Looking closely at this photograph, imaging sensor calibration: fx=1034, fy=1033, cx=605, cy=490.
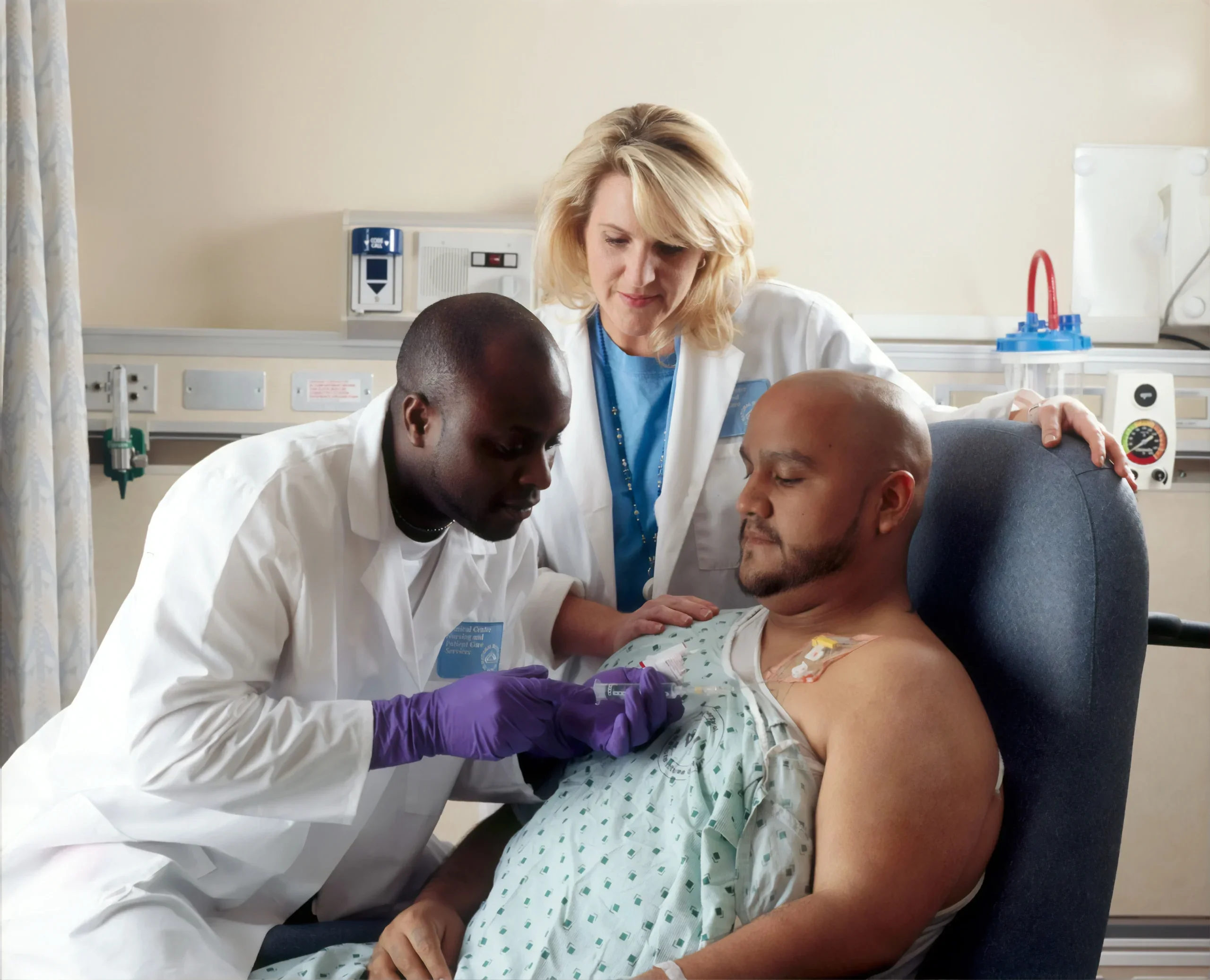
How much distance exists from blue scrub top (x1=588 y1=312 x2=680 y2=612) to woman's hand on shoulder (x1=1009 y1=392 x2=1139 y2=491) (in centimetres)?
68

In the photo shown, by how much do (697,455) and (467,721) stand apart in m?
0.73

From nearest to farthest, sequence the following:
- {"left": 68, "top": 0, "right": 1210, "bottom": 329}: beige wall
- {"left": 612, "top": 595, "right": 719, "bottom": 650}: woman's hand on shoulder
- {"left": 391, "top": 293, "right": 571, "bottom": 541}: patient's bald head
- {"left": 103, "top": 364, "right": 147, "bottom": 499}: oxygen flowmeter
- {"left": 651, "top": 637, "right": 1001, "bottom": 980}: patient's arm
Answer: {"left": 651, "top": 637, "right": 1001, "bottom": 980}: patient's arm → {"left": 391, "top": 293, "right": 571, "bottom": 541}: patient's bald head → {"left": 612, "top": 595, "right": 719, "bottom": 650}: woman's hand on shoulder → {"left": 103, "top": 364, "right": 147, "bottom": 499}: oxygen flowmeter → {"left": 68, "top": 0, "right": 1210, "bottom": 329}: beige wall

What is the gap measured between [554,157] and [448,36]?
393 millimetres

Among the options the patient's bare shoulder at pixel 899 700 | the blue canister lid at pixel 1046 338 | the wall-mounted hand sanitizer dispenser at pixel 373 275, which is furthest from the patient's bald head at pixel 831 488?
the wall-mounted hand sanitizer dispenser at pixel 373 275

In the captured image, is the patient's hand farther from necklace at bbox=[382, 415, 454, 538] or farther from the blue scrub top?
the blue scrub top

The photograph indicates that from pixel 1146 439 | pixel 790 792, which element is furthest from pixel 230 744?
pixel 1146 439

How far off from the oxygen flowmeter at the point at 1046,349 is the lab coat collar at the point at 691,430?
1.09 meters

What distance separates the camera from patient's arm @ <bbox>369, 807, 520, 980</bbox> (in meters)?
1.16

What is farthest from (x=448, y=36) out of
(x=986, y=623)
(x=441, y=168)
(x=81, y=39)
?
(x=986, y=623)

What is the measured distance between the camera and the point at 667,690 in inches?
50.7

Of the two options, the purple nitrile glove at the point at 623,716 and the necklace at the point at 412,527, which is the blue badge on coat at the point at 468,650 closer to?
the necklace at the point at 412,527

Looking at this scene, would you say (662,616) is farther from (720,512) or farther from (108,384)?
(108,384)

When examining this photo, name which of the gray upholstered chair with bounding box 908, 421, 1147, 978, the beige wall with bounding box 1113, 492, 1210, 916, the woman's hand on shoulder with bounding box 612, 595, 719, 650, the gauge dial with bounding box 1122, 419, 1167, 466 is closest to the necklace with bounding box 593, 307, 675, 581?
the woman's hand on shoulder with bounding box 612, 595, 719, 650

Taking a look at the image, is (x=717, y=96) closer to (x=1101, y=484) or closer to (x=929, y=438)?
(x=929, y=438)
